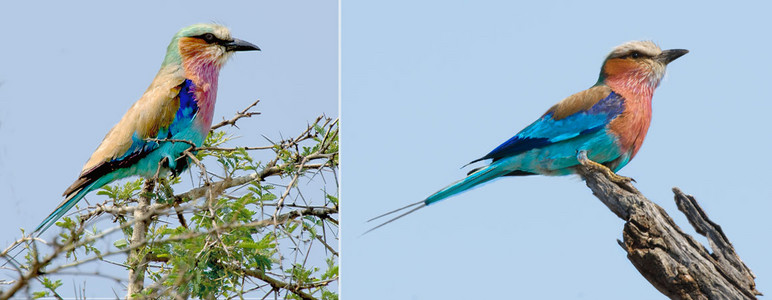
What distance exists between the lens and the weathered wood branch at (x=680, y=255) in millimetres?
3783

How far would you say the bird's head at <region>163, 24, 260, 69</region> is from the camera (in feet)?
16.8

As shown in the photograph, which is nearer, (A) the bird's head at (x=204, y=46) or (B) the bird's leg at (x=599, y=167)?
(B) the bird's leg at (x=599, y=167)

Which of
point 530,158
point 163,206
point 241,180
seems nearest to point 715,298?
point 530,158

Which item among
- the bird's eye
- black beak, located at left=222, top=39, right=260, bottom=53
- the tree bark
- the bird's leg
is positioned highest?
the bird's eye

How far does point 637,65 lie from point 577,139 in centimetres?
70

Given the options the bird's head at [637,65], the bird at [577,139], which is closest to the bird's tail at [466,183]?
the bird at [577,139]

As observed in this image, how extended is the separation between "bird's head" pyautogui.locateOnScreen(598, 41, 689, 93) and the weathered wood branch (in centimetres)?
108

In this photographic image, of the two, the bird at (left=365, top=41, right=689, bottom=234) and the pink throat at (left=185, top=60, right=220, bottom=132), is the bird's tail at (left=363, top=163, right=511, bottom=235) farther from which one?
the pink throat at (left=185, top=60, right=220, bottom=132)

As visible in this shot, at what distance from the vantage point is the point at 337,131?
4.20m

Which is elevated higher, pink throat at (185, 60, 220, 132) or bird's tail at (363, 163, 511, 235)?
pink throat at (185, 60, 220, 132)

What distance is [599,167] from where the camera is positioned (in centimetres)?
461

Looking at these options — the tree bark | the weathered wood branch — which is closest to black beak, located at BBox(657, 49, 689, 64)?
the weathered wood branch

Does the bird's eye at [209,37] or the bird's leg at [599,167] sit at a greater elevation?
the bird's eye at [209,37]

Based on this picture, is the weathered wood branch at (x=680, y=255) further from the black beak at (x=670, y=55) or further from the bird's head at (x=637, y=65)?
the black beak at (x=670, y=55)
